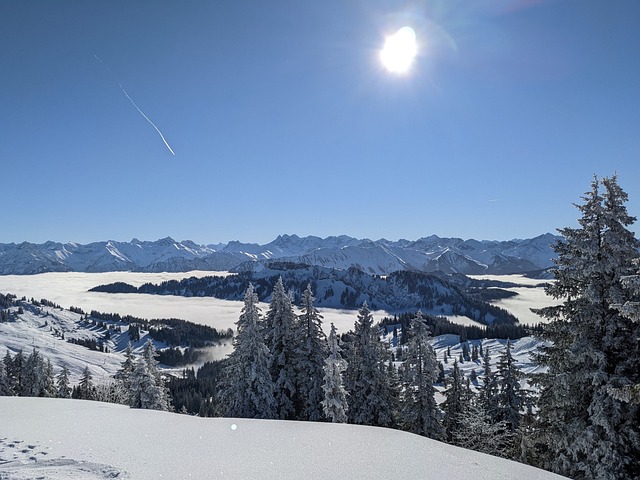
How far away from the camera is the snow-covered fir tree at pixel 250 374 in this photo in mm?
28047

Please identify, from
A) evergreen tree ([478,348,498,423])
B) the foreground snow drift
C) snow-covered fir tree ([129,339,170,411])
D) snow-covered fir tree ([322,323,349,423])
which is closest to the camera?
the foreground snow drift

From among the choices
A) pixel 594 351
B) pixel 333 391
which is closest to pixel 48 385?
pixel 333 391

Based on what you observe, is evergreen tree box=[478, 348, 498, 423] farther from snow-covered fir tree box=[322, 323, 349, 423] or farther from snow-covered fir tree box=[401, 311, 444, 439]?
snow-covered fir tree box=[322, 323, 349, 423]

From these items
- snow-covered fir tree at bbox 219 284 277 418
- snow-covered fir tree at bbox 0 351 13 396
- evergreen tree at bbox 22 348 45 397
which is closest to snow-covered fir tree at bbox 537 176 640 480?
snow-covered fir tree at bbox 219 284 277 418

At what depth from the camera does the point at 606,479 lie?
39.2 feet

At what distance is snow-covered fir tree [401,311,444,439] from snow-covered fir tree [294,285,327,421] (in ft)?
24.8

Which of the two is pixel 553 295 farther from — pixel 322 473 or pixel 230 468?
pixel 230 468

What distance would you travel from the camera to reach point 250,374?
2805cm

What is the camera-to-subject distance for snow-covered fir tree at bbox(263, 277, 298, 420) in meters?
30.2

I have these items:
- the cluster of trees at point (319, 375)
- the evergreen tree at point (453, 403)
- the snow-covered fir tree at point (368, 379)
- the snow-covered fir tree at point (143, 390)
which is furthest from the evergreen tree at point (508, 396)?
the snow-covered fir tree at point (143, 390)

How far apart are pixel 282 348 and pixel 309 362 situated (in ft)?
9.93

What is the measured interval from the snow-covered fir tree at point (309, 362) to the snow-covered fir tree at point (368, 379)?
11.6ft

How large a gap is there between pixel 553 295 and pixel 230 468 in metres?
13.6

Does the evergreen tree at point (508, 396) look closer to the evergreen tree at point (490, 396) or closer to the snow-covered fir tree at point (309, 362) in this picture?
the evergreen tree at point (490, 396)
